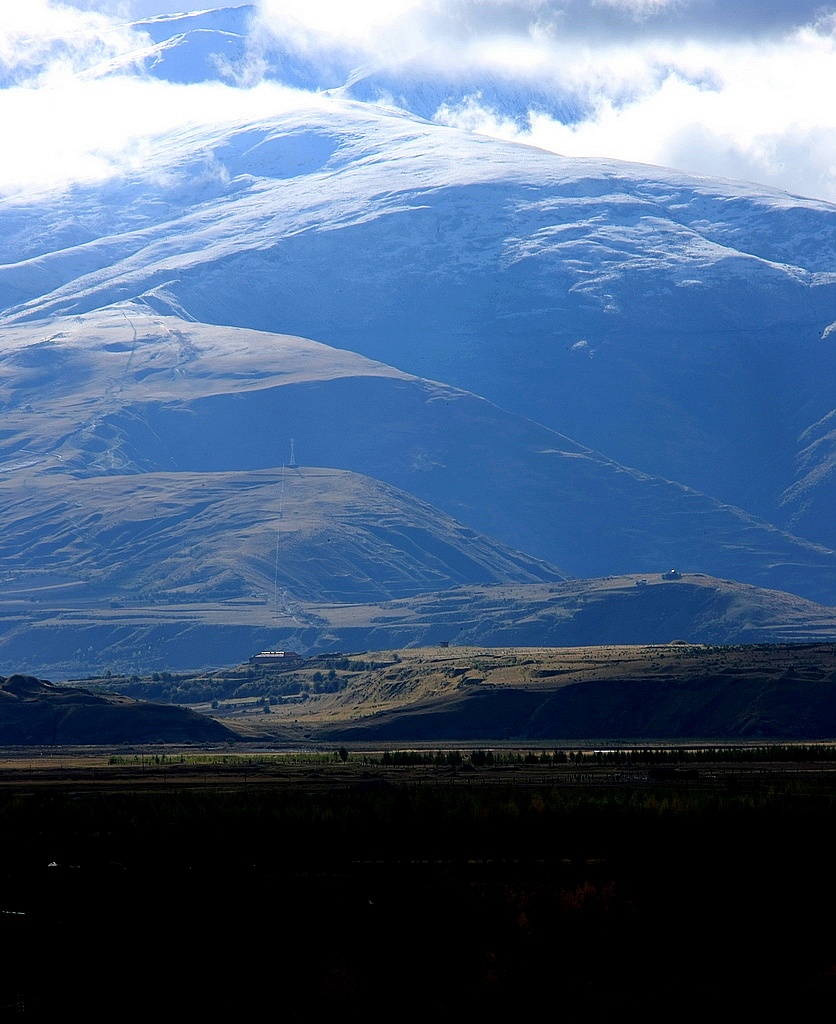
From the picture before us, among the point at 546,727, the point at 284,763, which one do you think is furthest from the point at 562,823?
the point at 546,727

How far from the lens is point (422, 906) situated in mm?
44156

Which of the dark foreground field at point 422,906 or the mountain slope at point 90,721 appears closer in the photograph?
the dark foreground field at point 422,906

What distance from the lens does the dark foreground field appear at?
37.9 m

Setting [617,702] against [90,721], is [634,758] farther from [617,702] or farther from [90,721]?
[90,721]

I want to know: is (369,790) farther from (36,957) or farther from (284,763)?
(284,763)

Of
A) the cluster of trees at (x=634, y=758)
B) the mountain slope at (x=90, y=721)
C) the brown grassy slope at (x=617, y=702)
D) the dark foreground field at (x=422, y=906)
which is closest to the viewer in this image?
the dark foreground field at (x=422, y=906)

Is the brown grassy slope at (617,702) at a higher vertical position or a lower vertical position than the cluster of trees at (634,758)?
lower

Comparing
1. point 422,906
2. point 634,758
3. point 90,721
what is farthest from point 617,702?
point 422,906

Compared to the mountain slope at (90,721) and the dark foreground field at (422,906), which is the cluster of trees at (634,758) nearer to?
the dark foreground field at (422,906)

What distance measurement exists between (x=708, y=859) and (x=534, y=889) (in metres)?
6.81

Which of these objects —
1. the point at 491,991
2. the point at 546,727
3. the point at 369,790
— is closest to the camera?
the point at 491,991

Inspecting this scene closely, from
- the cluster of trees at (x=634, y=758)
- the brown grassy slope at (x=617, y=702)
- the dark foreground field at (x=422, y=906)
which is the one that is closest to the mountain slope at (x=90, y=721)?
the brown grassy slope at (x=617, y=702)

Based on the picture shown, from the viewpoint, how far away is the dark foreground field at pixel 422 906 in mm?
37938

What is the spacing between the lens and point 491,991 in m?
37.8
